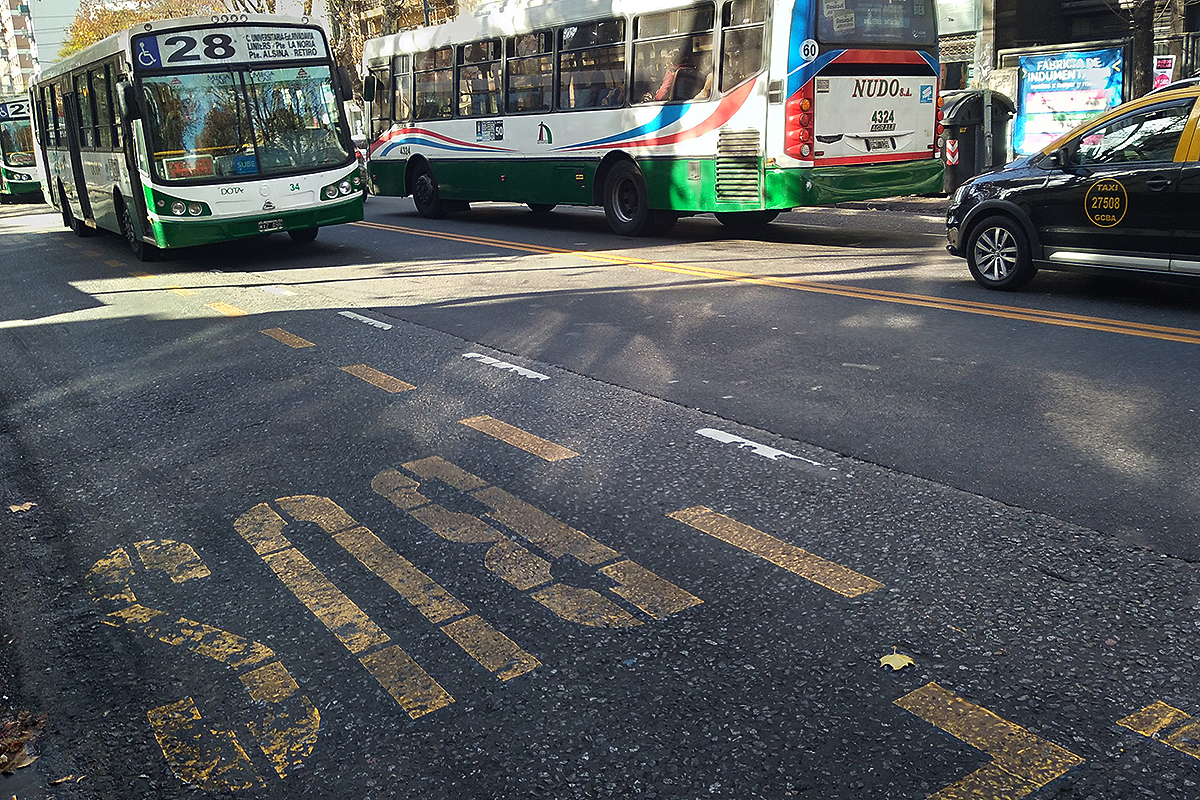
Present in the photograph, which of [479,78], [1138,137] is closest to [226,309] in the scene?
[1138,137]

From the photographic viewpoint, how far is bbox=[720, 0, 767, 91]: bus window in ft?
44.4

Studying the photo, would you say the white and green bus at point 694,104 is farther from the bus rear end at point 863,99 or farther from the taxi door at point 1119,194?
the taxi door at point 1119,194

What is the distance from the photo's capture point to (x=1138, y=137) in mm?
8969

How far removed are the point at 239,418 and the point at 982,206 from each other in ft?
21.9

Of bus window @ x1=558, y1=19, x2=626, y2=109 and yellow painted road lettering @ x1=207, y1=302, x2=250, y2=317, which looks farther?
bus window @ x1=558, y1=19, x2=626, y2=109

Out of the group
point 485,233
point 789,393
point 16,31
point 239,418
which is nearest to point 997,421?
point 789,393

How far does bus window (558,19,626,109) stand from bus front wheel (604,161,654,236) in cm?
96

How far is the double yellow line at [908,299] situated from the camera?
802 cm

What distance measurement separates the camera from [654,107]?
1498 cm

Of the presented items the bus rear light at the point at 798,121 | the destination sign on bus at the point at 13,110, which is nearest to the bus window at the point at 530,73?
the bus rear light at the point at 798,121

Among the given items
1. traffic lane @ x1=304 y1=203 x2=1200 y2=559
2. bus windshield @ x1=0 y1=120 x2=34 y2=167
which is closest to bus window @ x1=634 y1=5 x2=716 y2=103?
traffic lane @ x1=304 y1=203 x2=1200 y2=559

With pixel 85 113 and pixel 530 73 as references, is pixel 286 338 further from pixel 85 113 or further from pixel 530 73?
pixel 85 113

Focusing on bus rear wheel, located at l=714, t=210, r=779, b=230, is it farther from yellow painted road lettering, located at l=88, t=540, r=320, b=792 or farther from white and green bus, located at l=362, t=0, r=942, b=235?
yellow painted road lettering, located at l=88, t=540, r=320, b=792

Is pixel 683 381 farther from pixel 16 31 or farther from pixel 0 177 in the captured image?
pixel 16 31
